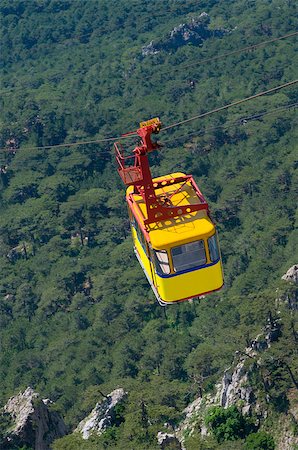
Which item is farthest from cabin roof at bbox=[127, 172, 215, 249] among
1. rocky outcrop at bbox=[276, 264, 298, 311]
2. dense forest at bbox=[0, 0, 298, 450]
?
rocky outcrop at bbox=[276, 264, 298, 311]

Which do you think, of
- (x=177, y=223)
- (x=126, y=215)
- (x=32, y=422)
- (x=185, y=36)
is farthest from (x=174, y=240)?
(x=185, y=36)

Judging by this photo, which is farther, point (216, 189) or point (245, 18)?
point (245, 18)

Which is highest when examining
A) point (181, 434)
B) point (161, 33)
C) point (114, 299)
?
point (181, 434)

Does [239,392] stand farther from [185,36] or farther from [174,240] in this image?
[185,36]

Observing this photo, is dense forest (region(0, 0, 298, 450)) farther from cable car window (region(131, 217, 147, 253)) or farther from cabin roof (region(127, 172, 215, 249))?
cabin roof (region(127, 172, 215, 249))

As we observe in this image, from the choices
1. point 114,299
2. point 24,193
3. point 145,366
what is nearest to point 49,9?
point 24,193

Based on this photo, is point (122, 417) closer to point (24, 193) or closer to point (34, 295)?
point (34, 295)

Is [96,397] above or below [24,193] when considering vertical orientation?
above
